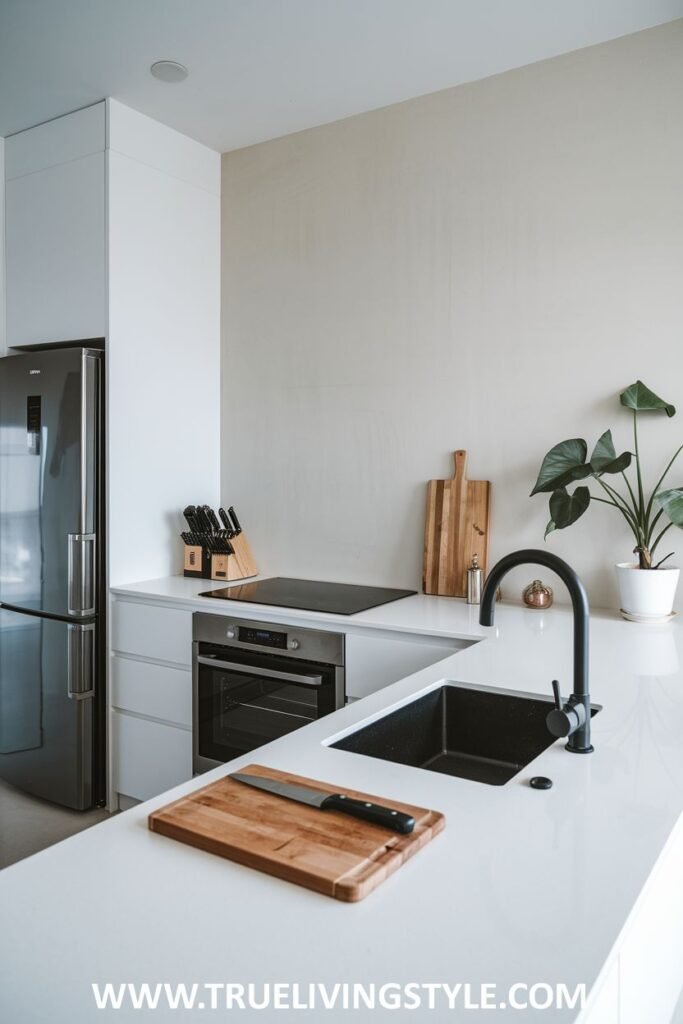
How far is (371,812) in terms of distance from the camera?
0.97 metres

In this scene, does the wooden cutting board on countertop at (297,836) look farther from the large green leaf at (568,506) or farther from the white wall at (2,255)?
the white wall at (2,255)

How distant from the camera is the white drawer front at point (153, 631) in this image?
279 cm

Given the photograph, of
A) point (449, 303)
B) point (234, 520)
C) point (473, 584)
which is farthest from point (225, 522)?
point (449, 303)

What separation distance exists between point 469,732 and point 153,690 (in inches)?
62.5

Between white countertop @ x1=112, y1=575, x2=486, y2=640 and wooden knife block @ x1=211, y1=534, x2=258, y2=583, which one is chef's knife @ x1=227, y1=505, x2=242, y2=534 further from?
white countertop @ x1=112, y1=575, x2=486, y2=640

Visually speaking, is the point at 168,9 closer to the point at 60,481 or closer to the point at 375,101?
the point at 375,101

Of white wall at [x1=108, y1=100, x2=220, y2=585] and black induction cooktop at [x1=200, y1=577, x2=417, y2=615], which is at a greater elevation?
white wall at [x1=108, y1=100, x2=220, y2=585]

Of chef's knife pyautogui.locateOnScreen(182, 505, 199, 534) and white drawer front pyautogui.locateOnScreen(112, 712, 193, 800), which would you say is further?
chef's knife pyautogui.locateOnScreen(182, 505, 199, 534)

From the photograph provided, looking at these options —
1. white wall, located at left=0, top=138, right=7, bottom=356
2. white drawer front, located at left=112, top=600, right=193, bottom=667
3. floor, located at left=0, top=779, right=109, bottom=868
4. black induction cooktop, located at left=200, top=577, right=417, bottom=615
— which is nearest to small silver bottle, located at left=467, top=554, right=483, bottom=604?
black induction cooktop, located at left=200, top=577, right=417, bottom=615

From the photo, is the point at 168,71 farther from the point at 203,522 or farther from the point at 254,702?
→ the point at 254,702

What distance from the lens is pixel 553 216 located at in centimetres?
263

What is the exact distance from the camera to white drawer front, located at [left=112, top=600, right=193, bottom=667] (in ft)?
9.14

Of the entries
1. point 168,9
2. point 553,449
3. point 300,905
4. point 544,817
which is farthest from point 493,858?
point 168,9

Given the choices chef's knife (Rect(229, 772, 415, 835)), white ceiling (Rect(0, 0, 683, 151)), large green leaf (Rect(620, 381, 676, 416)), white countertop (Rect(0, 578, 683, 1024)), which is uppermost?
white ceiling (Rect(0, 0, 683, 151))
